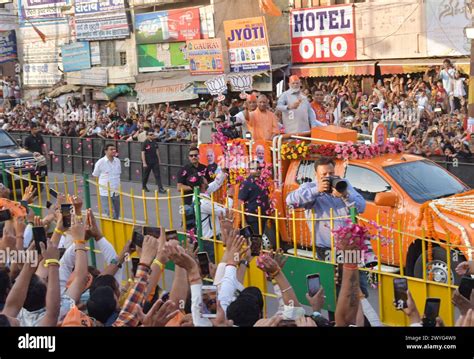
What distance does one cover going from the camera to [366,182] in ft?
37.2

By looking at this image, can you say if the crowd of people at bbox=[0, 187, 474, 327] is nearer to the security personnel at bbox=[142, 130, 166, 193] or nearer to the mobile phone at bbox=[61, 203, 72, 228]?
the mobile phone at bbox=[61, 203, 72, 228]

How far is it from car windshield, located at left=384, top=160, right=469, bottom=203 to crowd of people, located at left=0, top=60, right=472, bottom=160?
2.30 m

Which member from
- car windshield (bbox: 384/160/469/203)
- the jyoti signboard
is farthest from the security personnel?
car windshield (bbox: 384/160/469/203)

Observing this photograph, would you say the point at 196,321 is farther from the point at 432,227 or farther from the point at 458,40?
the point at 458,40

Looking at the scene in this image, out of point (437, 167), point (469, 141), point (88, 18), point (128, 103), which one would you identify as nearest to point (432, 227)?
point (437, 167)

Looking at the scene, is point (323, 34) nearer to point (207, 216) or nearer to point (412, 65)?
point (412, 65)

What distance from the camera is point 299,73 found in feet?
91.8

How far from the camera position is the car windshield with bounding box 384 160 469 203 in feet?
36.0

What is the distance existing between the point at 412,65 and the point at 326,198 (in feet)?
52.8

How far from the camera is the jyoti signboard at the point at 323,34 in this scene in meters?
26.4

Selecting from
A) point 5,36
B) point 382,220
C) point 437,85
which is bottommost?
point 382,220

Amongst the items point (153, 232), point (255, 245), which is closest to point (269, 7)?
point (255, 245)

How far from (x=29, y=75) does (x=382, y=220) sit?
3451cm
